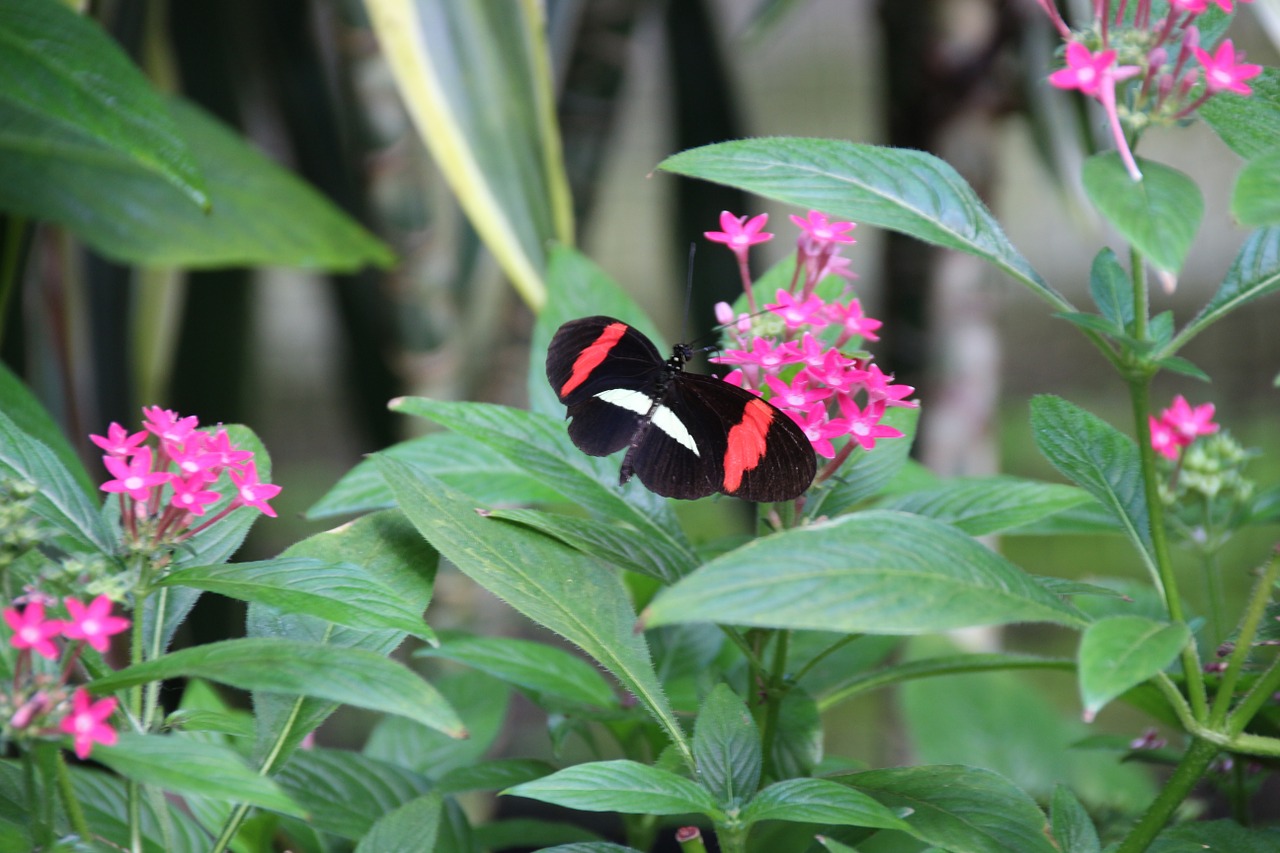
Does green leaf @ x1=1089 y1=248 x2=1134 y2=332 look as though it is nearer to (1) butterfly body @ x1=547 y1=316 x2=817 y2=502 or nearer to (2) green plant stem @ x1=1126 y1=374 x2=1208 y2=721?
(2) green plant stem @ x1=1126 y1=374 x2=1208 y2=721

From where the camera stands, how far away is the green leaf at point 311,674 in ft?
1.27

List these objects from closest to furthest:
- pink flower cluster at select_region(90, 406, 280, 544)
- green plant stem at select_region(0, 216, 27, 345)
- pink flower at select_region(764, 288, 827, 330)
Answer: pink flower cluster at select_region(90, 406, 280, 544), pink flower at select_region(764, 288, 827, 330), green plant stem at select_region(0, 216, 27, 345)

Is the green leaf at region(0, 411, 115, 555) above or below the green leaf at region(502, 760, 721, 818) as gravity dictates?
above

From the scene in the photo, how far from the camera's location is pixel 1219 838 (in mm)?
542

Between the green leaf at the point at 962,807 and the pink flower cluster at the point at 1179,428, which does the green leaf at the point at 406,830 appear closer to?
the green leaf at the point at 962,807

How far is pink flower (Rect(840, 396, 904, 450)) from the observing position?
21.2 inches

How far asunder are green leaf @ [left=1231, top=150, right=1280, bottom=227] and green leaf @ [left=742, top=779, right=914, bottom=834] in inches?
10.3

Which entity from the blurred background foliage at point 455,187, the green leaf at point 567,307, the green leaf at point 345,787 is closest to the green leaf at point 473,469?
the green leaf at point 567,307

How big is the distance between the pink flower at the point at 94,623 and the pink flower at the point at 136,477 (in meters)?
0.07

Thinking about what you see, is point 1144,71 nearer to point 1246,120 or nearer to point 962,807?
point 1246,120

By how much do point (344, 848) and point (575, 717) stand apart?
16cm

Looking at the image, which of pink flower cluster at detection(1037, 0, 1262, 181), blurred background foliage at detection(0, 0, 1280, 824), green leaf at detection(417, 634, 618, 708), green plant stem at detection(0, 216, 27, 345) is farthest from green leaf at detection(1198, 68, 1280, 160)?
green plant stem at detection(0, 216, 27, 345)

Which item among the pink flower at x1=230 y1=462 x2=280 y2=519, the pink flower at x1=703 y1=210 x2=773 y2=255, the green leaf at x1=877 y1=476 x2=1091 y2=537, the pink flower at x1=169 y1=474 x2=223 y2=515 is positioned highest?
the pink flower at x1=703 y1=210 x2=773 y2=255

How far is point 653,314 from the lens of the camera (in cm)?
319
